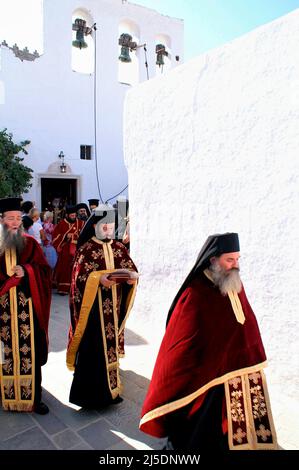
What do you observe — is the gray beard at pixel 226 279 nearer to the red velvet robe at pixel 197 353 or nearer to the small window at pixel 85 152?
the red velvet robe at pixel 197 353

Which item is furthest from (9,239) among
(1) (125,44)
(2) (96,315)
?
(1) (125,44)

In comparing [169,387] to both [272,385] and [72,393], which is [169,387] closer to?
[72,393]

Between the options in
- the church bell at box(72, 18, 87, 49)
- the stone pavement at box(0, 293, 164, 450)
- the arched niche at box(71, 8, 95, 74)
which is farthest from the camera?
the arched niche at box(71, 8, 95, 74)

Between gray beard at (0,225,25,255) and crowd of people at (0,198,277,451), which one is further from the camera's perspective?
gray beard at (0,225,25,255)

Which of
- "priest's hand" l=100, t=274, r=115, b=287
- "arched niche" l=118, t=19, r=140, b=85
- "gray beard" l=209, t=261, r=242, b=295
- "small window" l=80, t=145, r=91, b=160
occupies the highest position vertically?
"arched niche" l=118, t=19, r=140, b=85

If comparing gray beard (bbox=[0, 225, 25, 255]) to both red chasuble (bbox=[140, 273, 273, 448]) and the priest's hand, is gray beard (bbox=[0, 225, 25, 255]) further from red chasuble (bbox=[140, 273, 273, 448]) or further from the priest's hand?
red chasuble (bbox=[140, 273, 273, 448])

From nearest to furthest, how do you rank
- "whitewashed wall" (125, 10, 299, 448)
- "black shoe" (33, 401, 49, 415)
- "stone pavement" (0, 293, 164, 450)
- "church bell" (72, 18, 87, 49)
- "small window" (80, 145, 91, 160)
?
"stone pavement" (0, 293, 164, 450) < "black shoe" (33, 401, 49, 415) < "whitewashed wall" (125, 10, 299, 448) < "church bell" (72, 18, 87, 49) < "small window" (80, 145, 91, 160)

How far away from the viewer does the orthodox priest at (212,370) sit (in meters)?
2.65

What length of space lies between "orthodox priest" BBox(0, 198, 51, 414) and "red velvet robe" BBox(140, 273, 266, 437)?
154 centimetres

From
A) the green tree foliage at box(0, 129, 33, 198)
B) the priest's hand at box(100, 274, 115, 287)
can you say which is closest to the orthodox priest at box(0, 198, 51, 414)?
the priest's hand at box(100, 274, 115, 287)

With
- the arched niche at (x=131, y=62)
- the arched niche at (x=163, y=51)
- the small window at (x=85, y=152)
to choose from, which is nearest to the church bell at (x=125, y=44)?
the arched niche at (x=131, y=62)

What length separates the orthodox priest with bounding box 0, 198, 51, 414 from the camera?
379cm

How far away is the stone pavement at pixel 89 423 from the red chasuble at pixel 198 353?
80 cm

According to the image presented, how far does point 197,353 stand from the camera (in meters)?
2.64
